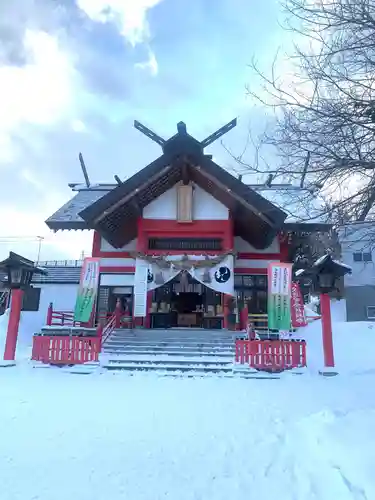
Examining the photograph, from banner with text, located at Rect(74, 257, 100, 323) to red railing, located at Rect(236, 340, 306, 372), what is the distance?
534 cm

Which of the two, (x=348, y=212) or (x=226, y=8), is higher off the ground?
(x=226, y=8)

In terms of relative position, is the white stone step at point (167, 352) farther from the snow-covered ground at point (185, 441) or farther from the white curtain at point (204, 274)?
the white curtain at point (204, 274)

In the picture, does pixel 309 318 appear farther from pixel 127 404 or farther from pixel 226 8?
A: pixel 226 8

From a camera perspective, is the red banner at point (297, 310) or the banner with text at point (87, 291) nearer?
the banner with text at point (87, 291)

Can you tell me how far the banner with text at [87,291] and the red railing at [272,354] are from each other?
534 centimetres

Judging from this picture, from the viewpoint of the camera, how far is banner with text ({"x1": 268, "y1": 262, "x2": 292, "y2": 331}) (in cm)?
1224

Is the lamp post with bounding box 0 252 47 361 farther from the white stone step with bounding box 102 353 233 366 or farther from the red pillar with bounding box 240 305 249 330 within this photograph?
the red pillar with bounding box 240 305 249 330

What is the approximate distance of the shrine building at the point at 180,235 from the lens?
45.3 ft

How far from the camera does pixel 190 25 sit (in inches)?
257

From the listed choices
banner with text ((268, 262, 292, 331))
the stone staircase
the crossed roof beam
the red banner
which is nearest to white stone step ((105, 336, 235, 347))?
the stone staircase

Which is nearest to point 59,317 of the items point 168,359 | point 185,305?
point 168,359

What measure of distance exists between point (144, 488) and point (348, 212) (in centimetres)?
411

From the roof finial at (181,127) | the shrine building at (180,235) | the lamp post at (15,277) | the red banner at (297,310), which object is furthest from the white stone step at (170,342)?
the roof finial at (181,127)

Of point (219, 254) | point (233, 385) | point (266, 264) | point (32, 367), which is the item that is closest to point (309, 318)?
point (266, 264)
